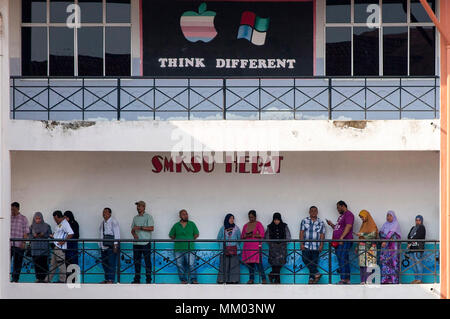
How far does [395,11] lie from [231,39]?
3275mm

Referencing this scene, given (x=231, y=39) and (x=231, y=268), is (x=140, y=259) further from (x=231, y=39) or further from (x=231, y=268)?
(x=231, y=39)

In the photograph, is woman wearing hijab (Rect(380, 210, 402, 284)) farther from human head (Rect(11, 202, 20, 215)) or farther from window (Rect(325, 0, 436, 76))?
human head (Rect(11, 202, 20, 215))

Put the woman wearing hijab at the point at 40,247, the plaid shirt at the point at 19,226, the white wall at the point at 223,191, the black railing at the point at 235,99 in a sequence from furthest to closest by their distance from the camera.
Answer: the white wall at the point at 223,191, the black railing at the point at 235,99, the plaid shirt at the point at 19,226, the woman wearing hijab at the point at 40,247

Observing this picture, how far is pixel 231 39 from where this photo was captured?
57.8 ft

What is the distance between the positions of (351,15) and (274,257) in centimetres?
504

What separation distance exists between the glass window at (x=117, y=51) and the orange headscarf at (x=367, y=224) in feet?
17.5

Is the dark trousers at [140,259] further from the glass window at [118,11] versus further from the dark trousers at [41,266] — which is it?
the glass window at [118,11]

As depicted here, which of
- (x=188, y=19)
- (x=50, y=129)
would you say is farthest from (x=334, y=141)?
(x=50, y=129)

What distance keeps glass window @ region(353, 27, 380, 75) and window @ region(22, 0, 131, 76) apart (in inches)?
176

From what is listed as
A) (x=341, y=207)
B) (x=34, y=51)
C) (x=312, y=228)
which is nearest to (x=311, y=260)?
(x=312, y=228)

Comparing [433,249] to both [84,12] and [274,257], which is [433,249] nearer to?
[274,257]

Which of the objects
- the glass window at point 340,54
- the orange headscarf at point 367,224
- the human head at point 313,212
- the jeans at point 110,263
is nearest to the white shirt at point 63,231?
the jeans at point 110,263

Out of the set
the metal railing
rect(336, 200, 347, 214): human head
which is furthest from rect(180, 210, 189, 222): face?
rect(336, 200, 347, 214): human head

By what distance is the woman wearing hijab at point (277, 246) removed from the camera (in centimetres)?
1639
